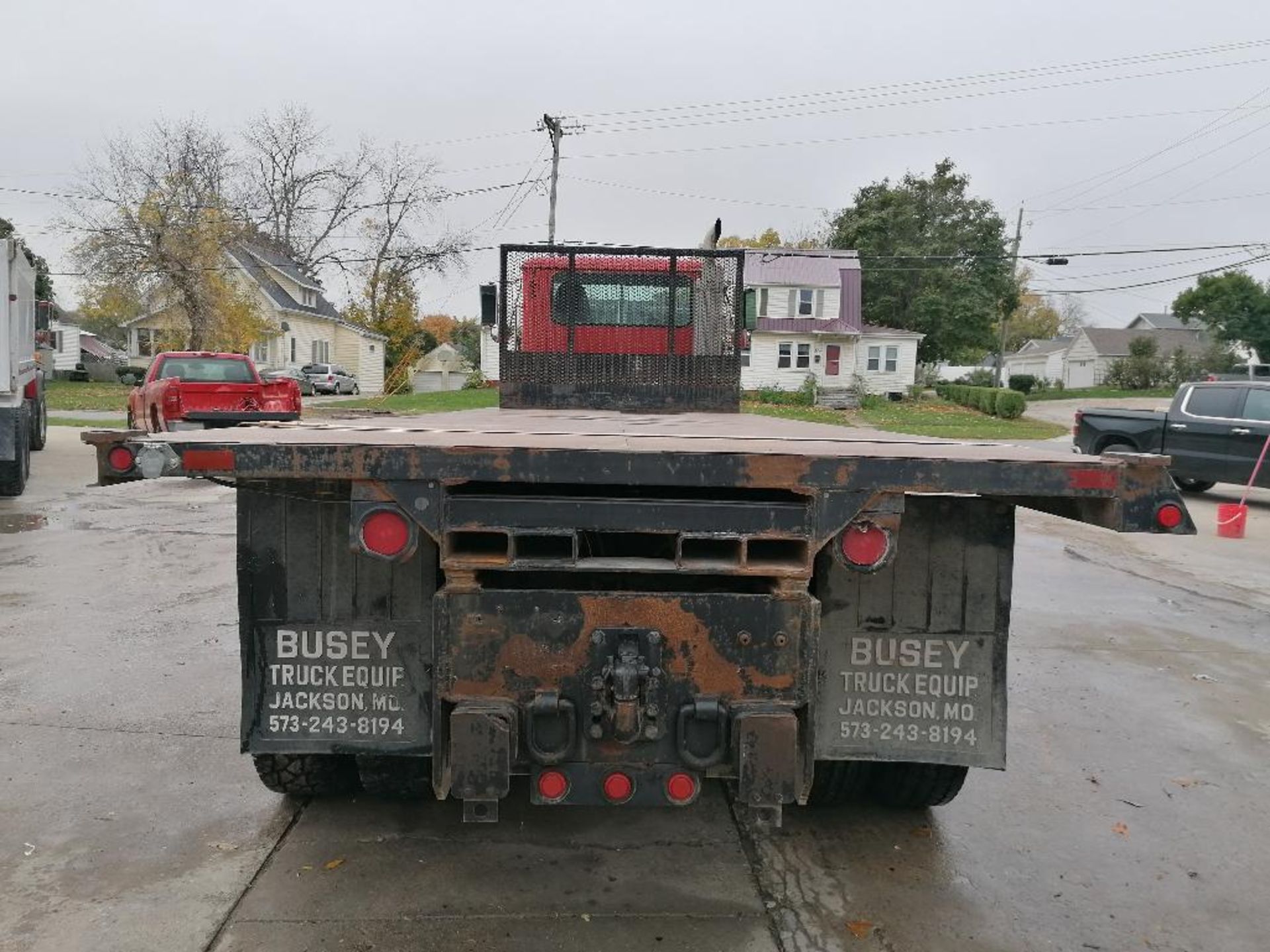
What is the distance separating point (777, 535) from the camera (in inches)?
103

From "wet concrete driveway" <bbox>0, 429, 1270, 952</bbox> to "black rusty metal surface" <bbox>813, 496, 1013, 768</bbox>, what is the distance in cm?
63

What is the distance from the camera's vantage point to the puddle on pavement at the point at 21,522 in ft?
32.4

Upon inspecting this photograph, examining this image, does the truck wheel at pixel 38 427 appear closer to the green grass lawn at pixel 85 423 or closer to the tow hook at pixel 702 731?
the green grass lawn at pixel 85 423

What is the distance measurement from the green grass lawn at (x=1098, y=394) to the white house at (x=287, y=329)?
117 ft

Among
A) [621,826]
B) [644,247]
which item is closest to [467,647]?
[621,826]

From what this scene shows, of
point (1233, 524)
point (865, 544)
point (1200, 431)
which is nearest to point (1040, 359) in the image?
point (1200, 431)

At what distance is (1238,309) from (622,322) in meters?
54.9

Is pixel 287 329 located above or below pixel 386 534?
above

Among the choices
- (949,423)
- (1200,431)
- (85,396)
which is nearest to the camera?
(1200,431)

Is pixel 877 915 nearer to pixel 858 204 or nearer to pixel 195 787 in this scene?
pixel 195 787

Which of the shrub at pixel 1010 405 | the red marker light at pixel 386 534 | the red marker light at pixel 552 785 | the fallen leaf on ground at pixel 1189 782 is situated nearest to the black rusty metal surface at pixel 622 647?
the red marker light at pixel 552 785

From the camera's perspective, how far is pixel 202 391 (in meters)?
13.7

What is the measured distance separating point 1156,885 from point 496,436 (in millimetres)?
2821

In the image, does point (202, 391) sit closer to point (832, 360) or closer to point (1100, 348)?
point (832, 360)
